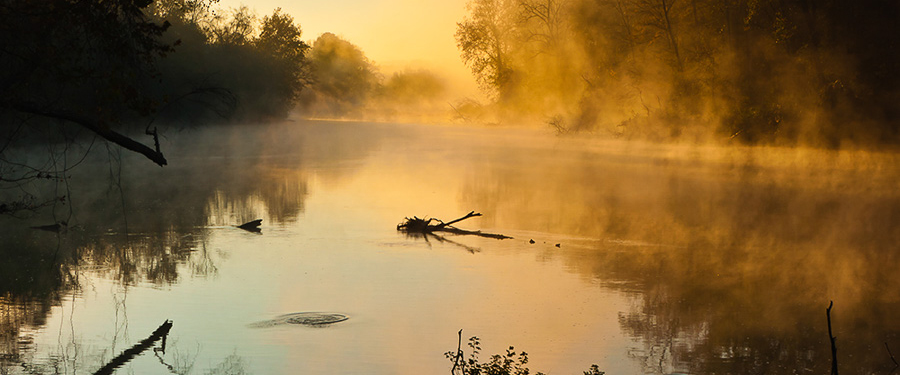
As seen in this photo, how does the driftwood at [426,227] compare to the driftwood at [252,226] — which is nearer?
the driftwood at [426,227]

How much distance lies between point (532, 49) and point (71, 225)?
164 ft

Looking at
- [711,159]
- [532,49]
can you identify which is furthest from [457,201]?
[532,49]

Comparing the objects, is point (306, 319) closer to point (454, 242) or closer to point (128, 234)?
point (454, 242)

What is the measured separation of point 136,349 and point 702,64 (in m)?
37.8

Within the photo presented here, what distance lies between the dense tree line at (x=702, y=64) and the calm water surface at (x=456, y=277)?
5.44 m

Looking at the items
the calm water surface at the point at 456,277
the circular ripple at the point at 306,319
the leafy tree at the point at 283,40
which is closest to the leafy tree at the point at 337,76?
the leafy tree at the point at 283,40

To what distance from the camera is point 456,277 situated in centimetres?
1440

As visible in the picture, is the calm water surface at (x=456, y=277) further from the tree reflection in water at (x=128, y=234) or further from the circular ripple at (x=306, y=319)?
the circular ripple at (x=306, y=319)

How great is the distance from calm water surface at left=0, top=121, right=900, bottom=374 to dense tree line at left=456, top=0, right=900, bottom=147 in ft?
17.9

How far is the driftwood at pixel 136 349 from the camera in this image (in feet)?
30.1

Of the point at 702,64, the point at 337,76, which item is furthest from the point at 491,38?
the point at 337,76

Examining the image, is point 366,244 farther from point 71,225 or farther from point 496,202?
point 496,202

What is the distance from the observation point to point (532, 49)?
6612 centimetres

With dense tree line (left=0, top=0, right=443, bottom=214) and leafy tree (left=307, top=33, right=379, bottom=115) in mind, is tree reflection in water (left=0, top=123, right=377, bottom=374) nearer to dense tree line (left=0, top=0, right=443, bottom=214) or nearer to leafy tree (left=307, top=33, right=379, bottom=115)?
dense tree line (left=0, top=0, right=443, bottom=214)
